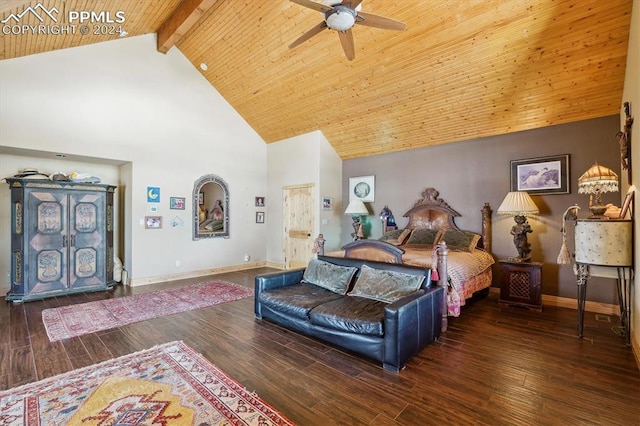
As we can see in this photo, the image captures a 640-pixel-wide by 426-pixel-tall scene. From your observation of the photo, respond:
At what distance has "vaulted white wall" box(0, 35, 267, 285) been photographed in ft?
15.5

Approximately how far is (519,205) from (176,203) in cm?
634

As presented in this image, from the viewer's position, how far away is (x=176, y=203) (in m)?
6.28

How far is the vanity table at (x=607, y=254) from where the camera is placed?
2.93 meters

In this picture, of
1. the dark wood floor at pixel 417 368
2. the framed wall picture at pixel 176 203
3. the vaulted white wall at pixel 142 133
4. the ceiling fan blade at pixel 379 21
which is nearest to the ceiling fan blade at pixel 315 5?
the ceiling fan blade at pixel 379 21

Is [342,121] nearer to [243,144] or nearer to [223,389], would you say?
[243,144]

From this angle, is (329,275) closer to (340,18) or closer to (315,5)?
(340,18)

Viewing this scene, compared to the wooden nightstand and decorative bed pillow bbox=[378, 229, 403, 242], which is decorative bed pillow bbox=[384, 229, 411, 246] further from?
the wooden nightstand

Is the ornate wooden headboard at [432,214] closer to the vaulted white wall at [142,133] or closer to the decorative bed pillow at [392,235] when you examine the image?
the decorative bed pillow at [392,235]

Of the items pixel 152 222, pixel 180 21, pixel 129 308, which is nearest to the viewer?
pixel 129 308

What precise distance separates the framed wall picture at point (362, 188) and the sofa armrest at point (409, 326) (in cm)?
386

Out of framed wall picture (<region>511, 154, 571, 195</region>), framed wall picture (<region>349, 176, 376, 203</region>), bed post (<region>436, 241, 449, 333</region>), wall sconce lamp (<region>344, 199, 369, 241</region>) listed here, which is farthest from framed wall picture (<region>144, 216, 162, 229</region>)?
framed wall picture (<region>511, 154, 571, 195</region>)

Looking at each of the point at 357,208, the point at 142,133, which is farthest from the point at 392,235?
the point at 142,133

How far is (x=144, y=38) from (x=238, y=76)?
1.88 m

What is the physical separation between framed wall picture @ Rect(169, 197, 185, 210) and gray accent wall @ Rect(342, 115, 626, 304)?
4.25 m
